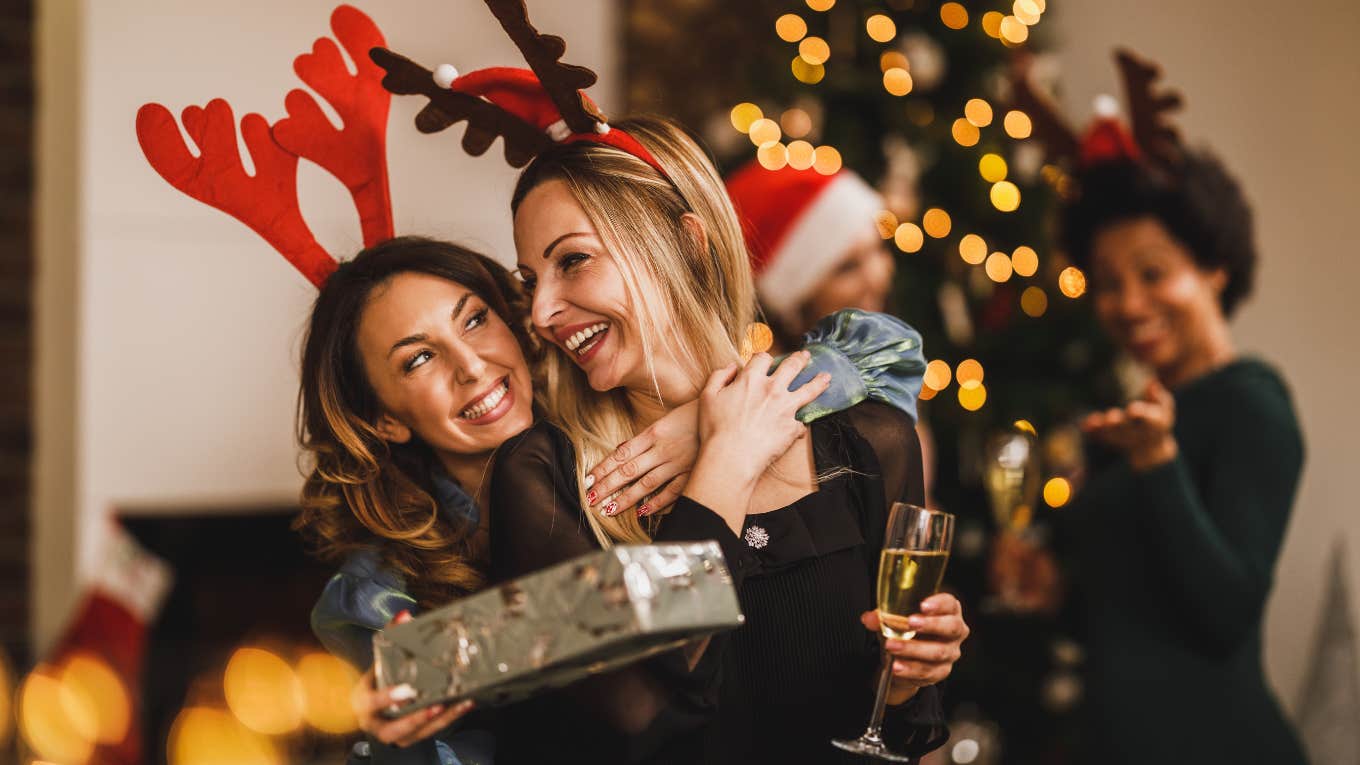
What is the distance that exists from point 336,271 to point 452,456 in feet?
0.94

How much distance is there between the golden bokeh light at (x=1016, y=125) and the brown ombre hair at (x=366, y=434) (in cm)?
234

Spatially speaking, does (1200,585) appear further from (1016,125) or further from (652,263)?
(1016,125)

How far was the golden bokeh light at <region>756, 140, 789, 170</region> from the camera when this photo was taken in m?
3.12

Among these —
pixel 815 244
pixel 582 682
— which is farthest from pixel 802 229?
pixel 582 682

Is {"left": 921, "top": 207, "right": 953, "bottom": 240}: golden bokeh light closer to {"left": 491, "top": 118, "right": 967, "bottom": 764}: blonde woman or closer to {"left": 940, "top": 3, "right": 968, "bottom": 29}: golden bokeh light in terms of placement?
{"left": 940, "top": 3, "right": 968, "bottom": 29}: golden bokeh light

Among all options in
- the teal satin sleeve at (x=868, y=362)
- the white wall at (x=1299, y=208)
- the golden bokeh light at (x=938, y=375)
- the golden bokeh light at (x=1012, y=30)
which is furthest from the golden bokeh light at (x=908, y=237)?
the teal satin sleeve at (x=868, y=362)

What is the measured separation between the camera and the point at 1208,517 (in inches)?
85.8

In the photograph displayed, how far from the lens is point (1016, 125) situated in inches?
134

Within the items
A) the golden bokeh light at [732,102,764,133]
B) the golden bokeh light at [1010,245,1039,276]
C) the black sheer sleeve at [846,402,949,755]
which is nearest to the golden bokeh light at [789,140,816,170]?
the golden bokeh light at [732,102,764,133]

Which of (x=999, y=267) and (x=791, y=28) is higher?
(x=791, y=28)

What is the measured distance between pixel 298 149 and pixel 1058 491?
1950mm

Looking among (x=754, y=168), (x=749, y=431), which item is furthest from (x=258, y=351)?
(x=749, y=431)

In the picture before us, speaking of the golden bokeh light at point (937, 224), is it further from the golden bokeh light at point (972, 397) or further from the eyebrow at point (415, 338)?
the eyebrow at point (415, 338)

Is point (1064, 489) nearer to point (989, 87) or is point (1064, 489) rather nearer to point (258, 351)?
point (989, 87)
